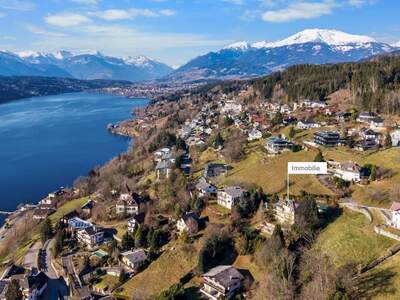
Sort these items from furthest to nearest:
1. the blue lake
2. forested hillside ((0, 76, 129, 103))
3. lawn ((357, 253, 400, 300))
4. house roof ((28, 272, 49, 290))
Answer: forested hillside ((0, 76, 129, 103)) < the blue lake < house roof ((28, 272, 49, 290)) < lawn ((357, 253, 400, 300))

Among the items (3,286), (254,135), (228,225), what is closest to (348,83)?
(254,135)

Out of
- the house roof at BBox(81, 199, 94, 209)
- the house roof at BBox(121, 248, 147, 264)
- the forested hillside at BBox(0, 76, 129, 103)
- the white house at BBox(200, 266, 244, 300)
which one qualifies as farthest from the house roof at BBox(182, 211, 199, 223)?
the forested hillside at BBox(0, 76, 129, 103)

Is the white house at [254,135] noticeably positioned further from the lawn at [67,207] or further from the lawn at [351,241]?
the lawn at [351,241]

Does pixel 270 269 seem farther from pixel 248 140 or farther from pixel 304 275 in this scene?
pixel 248 140

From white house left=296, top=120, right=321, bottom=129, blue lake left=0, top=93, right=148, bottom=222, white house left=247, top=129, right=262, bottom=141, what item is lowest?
blue lake left=0, top=93, right=148, bottom=222

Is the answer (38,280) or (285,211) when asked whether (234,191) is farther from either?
(38,280)

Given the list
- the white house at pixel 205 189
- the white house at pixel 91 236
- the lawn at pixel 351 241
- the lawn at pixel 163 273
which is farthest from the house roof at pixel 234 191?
the white house at pixel 91 236

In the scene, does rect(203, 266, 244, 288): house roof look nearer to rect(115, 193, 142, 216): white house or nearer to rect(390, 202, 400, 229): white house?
rect(390, 202, 400, 229): white house
